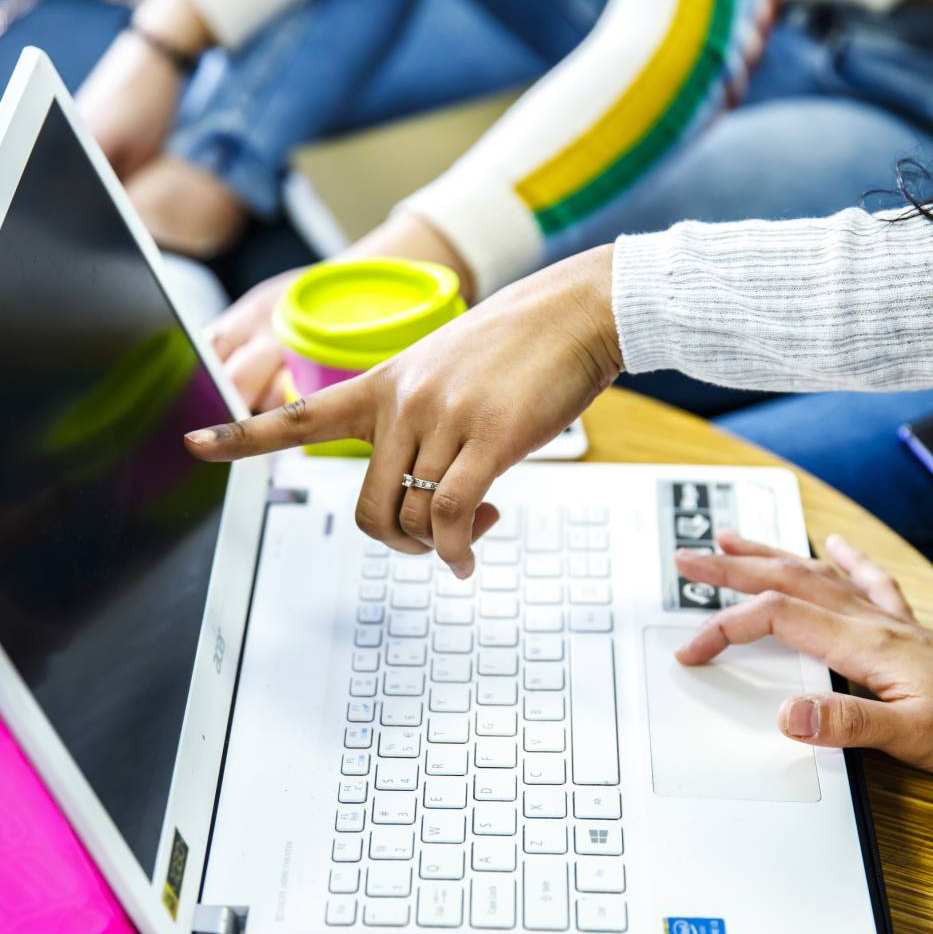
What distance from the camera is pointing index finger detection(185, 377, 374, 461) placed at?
55 cm

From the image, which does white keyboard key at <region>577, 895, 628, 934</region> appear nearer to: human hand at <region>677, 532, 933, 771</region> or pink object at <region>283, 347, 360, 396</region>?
human hand at <region>677, 532, 933, 771</region>

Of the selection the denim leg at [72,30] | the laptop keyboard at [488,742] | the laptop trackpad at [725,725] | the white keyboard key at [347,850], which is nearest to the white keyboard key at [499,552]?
the laptop keyboard at [488,742]

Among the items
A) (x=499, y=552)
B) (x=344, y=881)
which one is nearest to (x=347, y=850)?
(x=344, y=881)

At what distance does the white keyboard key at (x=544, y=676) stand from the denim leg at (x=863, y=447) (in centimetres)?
38

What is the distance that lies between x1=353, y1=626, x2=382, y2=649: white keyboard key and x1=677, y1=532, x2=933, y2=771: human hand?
179 mm

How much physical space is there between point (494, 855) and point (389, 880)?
0.05 metres

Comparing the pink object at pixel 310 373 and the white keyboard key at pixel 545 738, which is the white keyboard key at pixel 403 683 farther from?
the pink object at pixel 310 373

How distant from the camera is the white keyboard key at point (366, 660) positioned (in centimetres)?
61

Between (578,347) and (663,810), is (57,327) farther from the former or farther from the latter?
(663,810)

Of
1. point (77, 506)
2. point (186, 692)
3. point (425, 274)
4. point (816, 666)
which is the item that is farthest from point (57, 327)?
point (816, 666)

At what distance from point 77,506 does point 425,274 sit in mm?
328

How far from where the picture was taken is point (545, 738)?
57cm

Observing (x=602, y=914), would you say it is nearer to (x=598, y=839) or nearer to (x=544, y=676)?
(x=598, y=839)

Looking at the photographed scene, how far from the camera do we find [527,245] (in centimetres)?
87
